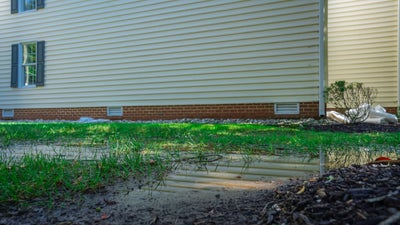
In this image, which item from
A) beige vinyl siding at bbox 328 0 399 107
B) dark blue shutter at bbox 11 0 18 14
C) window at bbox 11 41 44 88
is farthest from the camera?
dark blue shutter at bbox 11 0 18 14

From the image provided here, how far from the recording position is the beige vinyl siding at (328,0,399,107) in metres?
10.2

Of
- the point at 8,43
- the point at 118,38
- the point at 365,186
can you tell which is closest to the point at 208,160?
the point at 365,186

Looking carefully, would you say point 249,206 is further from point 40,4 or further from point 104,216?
point 40,4

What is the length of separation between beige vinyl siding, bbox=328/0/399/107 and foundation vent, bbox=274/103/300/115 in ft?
11.5

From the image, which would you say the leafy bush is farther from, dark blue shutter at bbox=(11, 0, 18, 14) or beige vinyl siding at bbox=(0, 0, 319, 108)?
dark blue shutter at bbox=(11, 0, 18, 14)

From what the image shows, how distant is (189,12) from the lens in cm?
947

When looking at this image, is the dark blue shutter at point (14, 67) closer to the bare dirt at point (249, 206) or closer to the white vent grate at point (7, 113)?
the white vent grate at point (7, 113)

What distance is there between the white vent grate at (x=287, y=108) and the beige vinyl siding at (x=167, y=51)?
148 millimetres

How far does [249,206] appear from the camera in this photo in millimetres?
1654

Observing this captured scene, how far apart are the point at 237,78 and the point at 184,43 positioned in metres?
1.81

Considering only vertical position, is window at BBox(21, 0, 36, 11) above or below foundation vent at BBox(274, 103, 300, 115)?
above

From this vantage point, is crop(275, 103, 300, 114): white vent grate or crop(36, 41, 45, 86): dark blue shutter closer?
crop(275, 103, 300, 114): white vent grate

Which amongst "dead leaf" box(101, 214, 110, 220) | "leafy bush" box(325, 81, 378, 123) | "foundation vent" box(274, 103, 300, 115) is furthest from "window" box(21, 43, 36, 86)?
"dead leaf" box(101, 214, 110, 220)

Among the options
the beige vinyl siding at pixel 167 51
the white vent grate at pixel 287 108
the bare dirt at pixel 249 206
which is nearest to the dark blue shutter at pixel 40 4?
the beige vinyl siding at pixel 167 51
